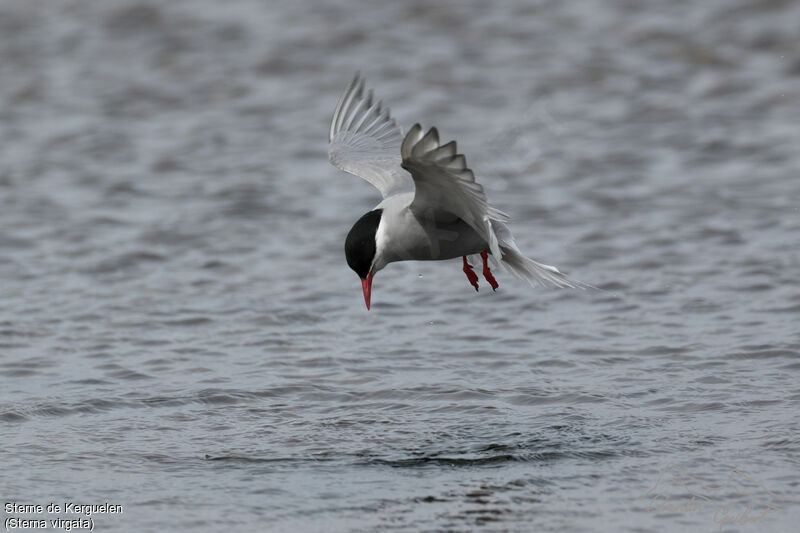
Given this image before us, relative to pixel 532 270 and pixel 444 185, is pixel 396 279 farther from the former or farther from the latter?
pixel 444 185

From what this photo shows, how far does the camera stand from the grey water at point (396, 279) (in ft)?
16.4

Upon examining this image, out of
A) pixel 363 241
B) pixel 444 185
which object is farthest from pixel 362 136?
pixel 444 185

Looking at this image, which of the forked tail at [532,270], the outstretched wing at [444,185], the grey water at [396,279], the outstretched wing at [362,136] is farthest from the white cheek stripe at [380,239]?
the outstretched wing at [362,136]

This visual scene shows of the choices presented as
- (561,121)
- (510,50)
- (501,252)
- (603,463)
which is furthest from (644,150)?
(603,463)

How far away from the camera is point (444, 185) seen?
5.06 m

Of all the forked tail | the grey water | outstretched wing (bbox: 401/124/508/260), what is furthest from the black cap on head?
the forked tail

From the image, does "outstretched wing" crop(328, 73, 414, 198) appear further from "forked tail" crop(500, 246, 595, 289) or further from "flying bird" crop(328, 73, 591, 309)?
"forked tail" crop(500, 246, 595, 289)

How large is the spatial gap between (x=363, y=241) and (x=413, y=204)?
246 millimetres

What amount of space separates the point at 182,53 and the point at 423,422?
300 inches

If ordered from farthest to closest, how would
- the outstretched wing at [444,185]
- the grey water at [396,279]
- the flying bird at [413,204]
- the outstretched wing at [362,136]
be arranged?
1. the outstretched wing at [362,136]
2. the grey water at [396,279]
3. the flying bird at [413,204]
4. the outstretched wing at [444,185]

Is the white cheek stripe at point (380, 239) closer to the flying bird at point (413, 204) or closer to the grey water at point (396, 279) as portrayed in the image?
the flying bird at point (413, 204)

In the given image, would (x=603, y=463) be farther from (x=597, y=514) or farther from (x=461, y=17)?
(x=461, y=17)

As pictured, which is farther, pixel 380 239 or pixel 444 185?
pixel 380 239

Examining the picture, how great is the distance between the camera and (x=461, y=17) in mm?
13086
